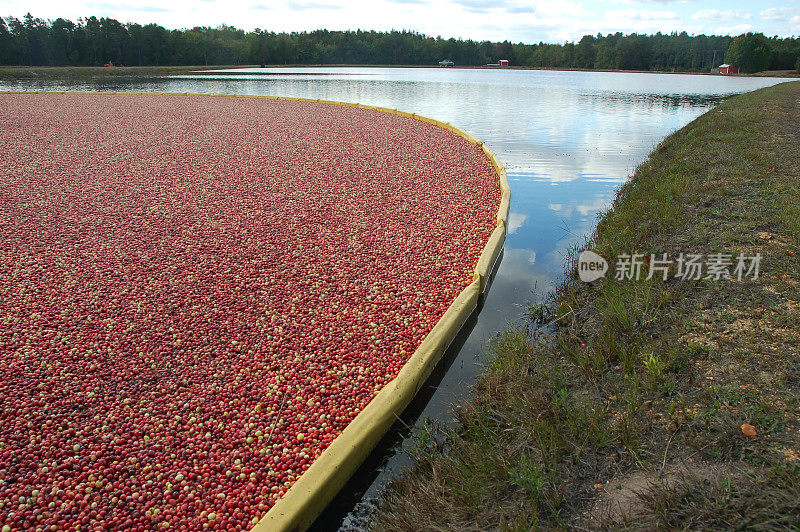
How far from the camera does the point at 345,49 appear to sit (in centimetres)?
9094

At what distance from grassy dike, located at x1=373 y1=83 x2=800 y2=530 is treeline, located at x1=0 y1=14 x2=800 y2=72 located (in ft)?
206

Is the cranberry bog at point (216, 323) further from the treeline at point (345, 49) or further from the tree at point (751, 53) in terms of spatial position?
the tree at point (751, 53)

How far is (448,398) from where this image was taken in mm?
3471

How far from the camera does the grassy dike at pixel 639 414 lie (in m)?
2.09


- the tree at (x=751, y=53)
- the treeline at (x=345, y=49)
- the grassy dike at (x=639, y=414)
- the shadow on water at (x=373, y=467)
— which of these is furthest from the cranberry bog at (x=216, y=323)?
the tree at (x=751, y=53)

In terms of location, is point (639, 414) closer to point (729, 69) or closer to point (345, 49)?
point (729, 69)

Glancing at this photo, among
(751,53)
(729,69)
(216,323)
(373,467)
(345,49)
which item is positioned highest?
(345,49)

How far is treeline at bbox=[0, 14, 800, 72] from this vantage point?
59031 mm

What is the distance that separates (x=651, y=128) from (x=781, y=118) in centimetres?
366

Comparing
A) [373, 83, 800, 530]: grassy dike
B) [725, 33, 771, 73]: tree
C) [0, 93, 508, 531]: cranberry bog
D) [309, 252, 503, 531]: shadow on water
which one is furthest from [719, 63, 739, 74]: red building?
[309, 252, 503, 531]: shadow on water

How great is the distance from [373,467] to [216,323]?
1.65 metres

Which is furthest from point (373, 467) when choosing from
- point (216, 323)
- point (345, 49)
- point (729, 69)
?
point (345, 49)

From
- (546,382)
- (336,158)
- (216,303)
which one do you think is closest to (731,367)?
(546,382)

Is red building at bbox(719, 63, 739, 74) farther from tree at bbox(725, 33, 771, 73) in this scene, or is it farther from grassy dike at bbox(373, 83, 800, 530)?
grassy dike at bbox(373, 83, 800, 530)
